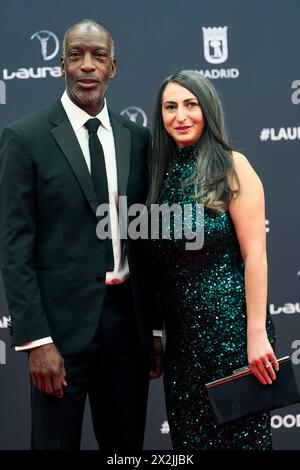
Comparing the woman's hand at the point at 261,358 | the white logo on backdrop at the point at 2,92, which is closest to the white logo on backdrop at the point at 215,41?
the white logo on backdrop at the point at 2,92

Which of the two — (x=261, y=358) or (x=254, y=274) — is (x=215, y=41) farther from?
(x=261, y=358)

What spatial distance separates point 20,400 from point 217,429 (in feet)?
4.92

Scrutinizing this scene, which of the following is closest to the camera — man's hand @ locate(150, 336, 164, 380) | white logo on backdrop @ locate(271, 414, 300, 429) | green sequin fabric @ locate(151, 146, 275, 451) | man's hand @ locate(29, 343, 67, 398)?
man's hand @ locate(29, 343, 67, 398)

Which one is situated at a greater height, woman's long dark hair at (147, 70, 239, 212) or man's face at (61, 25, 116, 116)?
man's face at (61, 25, 116, 116)

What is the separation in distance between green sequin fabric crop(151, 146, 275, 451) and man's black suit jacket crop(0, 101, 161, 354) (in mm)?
147

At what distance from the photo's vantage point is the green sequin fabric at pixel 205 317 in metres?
2.26

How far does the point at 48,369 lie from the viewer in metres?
2.16

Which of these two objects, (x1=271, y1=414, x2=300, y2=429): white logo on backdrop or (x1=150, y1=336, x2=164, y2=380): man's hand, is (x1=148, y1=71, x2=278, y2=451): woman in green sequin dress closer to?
(x1=150, y1=336, x2=164, y2=380): man's hand

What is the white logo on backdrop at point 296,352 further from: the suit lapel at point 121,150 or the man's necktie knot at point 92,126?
the man's necktie knot at point 92,126

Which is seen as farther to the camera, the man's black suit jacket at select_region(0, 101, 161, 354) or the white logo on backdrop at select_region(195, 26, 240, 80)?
the white logo on backdrop at select_region(195, 26, 240, 80)

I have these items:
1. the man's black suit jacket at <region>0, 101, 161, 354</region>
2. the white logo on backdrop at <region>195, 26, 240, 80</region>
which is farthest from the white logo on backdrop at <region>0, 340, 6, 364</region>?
the white logo on backdrop at <region>195, 26, 240, 80</region>

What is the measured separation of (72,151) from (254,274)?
703mm

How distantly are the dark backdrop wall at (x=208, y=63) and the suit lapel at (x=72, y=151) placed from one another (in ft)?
3.65

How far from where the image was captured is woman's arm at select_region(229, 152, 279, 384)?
2.23m
